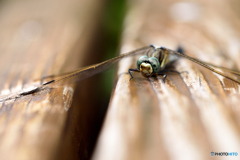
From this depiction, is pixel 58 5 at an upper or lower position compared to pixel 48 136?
upper

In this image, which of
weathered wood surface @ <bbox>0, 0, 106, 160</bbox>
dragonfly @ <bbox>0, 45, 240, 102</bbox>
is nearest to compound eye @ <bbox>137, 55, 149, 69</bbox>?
dragonfly @ <bbox>0, 45, 240, 102</bbox>

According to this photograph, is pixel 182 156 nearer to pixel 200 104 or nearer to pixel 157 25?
pixel 200 104

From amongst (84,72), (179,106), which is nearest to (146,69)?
(84,72)

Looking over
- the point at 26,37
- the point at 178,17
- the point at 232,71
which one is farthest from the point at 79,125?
the point at 178,17

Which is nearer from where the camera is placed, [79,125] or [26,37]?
[79,125]

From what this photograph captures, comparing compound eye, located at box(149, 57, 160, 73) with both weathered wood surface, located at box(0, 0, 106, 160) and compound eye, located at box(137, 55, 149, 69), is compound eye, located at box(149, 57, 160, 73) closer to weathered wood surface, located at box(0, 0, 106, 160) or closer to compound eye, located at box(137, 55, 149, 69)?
compound eye, located at box(137, 55, 149, 69)

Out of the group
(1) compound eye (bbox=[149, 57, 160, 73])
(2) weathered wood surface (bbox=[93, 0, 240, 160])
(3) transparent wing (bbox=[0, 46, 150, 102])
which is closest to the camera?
(2) weathered wood surface (bbox=[93, 0, 240, 160])
